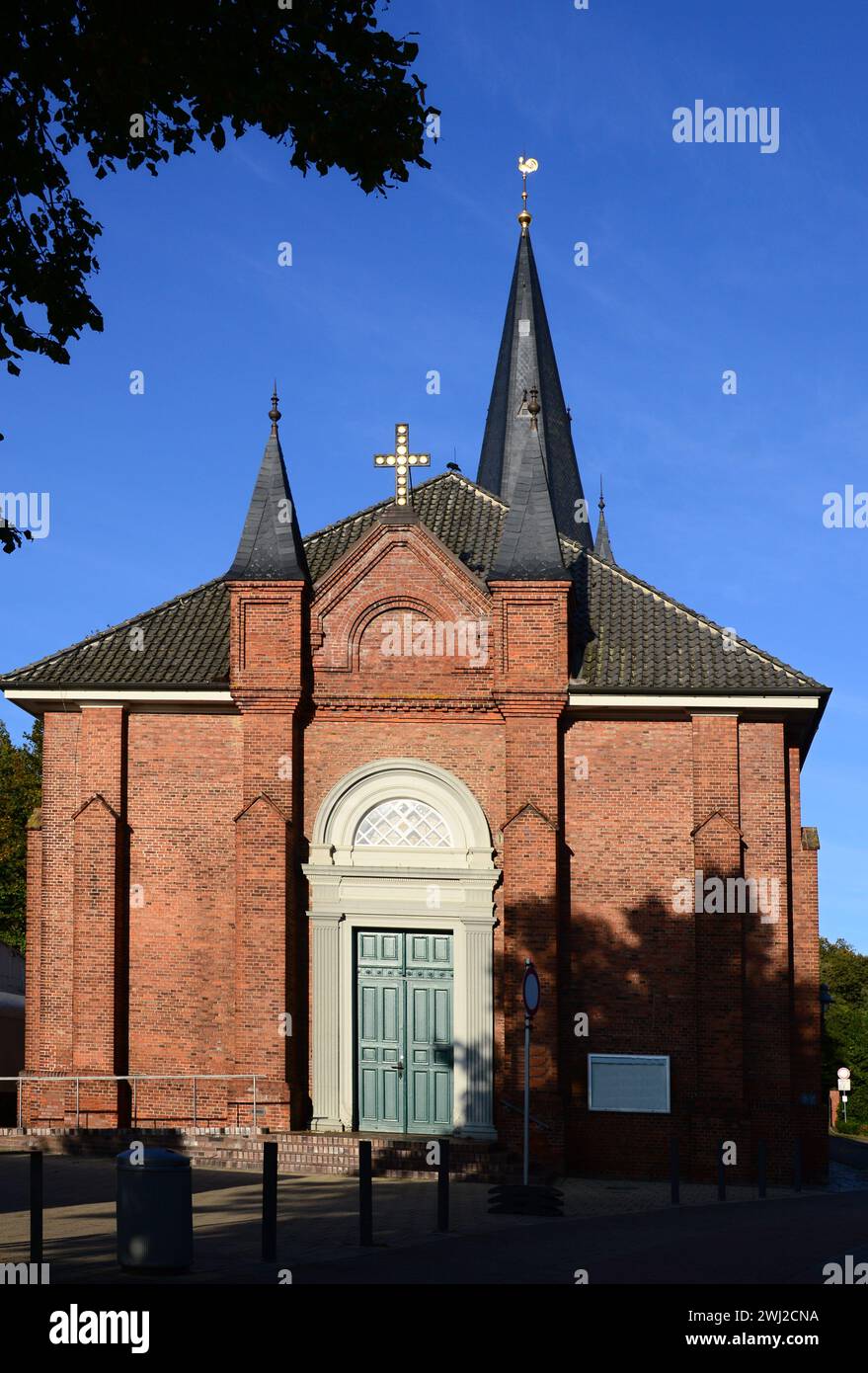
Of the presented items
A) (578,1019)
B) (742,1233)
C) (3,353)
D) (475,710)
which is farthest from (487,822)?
(3,353)

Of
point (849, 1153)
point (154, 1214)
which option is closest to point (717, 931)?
point (154, 1214)

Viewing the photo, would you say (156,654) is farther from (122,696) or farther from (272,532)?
(272,532)

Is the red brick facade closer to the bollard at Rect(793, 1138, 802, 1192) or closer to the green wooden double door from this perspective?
the bollard at Rect(793, 1138, 802, 1192)

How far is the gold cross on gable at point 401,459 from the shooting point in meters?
25.1

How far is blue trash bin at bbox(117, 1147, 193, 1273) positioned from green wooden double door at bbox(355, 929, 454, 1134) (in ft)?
39.8

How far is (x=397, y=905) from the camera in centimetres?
2380

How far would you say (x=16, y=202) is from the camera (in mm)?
12391

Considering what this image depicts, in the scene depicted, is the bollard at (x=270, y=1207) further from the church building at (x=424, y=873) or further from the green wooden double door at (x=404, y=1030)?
the green wooden double door at (x=404, y=1030)

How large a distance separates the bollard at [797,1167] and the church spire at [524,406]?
53.6 feet

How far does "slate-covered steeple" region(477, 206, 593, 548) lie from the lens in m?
36.0

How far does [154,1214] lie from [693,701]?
545 inches

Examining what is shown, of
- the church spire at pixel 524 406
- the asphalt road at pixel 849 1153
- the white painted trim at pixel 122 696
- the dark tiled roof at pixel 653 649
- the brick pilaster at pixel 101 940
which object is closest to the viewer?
the brick pilaster at pixel 101 940

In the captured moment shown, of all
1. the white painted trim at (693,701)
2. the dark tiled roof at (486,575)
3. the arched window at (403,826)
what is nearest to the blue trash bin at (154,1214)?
the arched window at (403,826)
